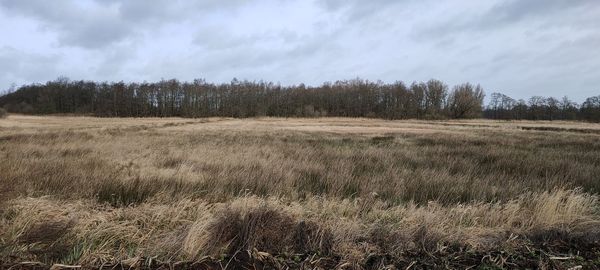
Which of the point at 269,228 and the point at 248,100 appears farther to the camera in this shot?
the point at 248,100

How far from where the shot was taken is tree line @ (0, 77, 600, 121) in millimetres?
137750

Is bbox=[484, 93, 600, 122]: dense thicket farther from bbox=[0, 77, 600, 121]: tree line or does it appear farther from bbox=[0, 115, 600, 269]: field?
bbox=[0, 115, 600, 269]: field

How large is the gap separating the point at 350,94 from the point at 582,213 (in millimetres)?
150127

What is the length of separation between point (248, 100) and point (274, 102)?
8.77 metres

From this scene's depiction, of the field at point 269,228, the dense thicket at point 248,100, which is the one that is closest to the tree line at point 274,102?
the dense thicket at point 248,100

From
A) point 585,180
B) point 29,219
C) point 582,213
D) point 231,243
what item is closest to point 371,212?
point 231,243

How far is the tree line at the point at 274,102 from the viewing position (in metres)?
138

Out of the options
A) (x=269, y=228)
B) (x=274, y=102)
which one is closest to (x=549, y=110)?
(x=274, y=102)

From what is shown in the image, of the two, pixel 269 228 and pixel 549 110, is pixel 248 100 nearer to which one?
pixel 549 110

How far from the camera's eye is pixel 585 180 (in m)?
11.0

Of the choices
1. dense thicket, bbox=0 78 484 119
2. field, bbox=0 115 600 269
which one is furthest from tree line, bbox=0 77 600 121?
field, bbox=0 115 600 269

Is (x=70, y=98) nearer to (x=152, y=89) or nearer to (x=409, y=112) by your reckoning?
(x=152, y=89)

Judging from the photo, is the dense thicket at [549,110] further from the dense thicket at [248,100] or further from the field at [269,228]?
the field at [269,228]

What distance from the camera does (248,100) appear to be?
148m
